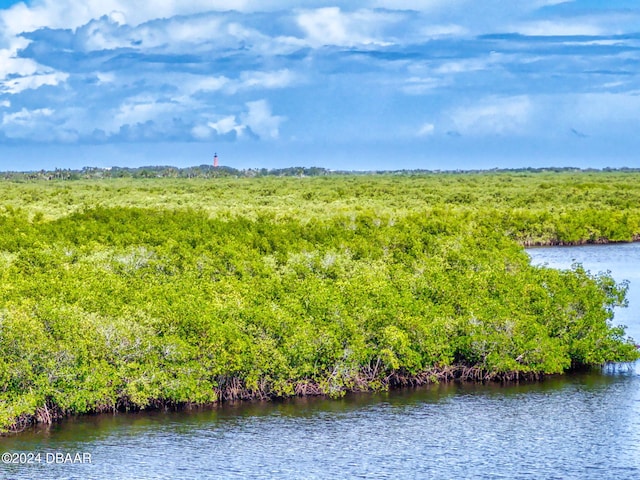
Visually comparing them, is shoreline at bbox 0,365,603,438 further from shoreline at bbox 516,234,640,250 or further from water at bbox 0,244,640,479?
shoreline at bbox 516,234,640,250

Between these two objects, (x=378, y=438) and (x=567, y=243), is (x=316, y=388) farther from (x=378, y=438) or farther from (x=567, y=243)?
(x=567, y=243)

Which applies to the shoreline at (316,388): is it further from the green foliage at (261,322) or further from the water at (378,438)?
the water at (378,438)

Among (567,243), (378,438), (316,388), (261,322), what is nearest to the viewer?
(378,438)

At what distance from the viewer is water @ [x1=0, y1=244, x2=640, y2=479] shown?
2823 centimetres

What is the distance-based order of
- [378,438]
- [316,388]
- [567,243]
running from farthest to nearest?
[567,243], [316,388], [378,438]

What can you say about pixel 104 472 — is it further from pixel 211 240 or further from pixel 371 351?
pixel 211 240

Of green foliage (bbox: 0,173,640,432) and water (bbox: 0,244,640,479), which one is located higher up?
green foliage (bbox: 0,173,640,432)

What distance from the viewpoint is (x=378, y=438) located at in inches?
1232

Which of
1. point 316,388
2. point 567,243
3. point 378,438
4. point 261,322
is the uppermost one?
point 567,243

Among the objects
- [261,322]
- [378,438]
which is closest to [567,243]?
[261,322]

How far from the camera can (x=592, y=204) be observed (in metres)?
130

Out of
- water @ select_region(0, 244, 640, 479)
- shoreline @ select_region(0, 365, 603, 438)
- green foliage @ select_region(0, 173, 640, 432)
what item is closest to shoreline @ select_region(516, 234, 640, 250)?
green foliage @ select_region(0, 173, 640, 432)

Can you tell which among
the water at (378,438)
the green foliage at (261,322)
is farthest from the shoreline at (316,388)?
the water at (378,438)

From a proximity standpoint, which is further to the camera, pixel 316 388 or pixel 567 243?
pixel 567 243
